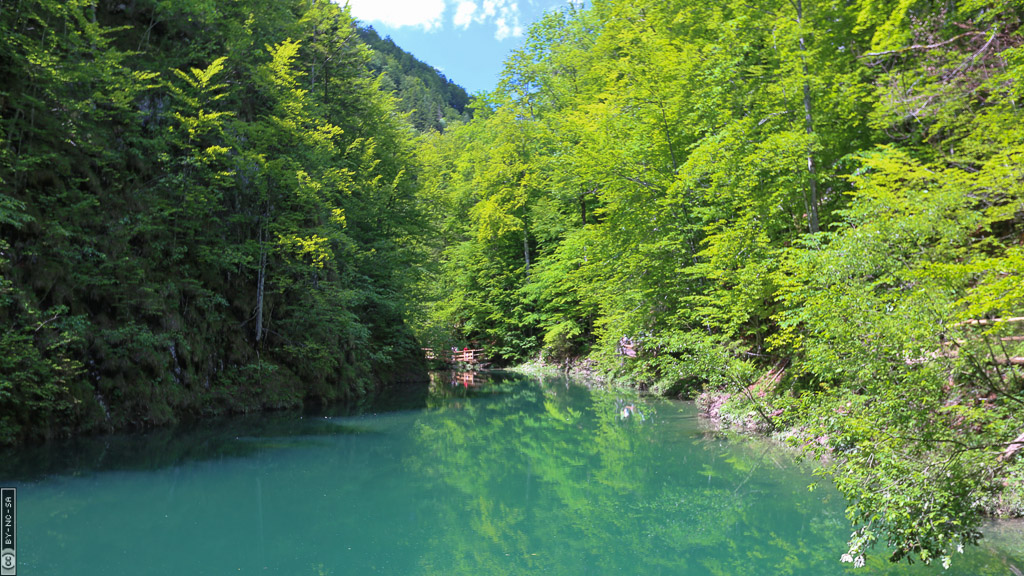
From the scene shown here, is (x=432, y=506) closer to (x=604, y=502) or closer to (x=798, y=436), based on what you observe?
(x=604, y=502)

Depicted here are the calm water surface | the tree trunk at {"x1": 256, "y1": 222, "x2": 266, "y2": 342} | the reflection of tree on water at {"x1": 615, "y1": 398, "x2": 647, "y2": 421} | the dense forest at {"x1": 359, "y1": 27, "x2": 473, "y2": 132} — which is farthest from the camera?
the dense forest at {"x1": 359, "y1": 27, "x2": 473, "y2": 132}

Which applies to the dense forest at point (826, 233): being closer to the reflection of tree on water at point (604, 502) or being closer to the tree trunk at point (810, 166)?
the tree trunk at point (810, 166)

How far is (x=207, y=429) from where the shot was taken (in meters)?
12.6

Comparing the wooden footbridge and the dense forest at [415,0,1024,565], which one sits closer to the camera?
the dense forest at [415,0,1024,565]

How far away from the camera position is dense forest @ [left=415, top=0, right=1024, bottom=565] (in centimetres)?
494

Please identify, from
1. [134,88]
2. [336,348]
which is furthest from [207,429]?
[134,88]

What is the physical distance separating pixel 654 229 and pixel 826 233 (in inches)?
259

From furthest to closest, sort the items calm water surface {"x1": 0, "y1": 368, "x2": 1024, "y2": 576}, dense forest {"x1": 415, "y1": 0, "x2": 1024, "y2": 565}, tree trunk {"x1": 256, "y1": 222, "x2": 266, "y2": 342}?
1. tree trunk {"x1": 256, "y1": 222, "x2": 266, "y2": 342}
2. calm water surface {"x1": 0, "y1": 368, "x2": 1024, "y2": 576}
3. dense forest {"x1": 415, "y1": 0, "x2": 1024, "y2": 565}

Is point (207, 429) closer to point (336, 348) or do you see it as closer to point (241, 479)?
point (241, 479)

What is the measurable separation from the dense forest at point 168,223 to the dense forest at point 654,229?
7cm

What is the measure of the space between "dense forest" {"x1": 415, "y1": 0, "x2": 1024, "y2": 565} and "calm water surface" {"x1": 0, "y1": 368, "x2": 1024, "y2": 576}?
88cm

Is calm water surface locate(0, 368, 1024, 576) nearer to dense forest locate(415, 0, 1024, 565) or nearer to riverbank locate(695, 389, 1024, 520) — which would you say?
riverbank locate(695, 389, 1024, 520)

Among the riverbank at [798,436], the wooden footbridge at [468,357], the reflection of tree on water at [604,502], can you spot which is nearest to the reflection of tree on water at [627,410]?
the reflection of tree on water at [604,502]

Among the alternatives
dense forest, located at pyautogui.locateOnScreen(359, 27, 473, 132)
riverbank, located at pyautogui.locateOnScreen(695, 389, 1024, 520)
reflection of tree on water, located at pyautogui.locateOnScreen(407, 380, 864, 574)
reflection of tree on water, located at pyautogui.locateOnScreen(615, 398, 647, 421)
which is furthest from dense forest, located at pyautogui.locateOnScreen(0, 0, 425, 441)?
dense forest, located at pyautogui.locateOnScreen(359, 27, 473, 132)
